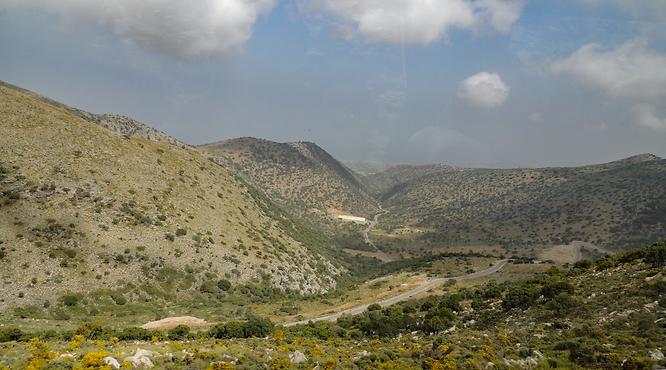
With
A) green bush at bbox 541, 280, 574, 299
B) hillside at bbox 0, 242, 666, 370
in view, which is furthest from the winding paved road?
green bush at bbox 541, 280, 574, 299

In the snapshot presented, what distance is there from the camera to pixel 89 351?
20.0m

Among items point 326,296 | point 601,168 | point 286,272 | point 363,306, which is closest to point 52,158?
point 286,272

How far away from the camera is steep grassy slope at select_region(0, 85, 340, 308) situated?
46844 millimetres

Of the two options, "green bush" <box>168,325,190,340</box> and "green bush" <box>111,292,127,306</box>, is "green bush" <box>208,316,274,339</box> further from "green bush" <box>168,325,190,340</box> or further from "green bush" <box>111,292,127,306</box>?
"green bush" <box>111,292,127,306</box>

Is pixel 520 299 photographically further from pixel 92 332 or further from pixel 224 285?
pixel 224 285

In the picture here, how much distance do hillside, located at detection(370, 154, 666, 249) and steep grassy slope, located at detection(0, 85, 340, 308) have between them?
89.2 meters

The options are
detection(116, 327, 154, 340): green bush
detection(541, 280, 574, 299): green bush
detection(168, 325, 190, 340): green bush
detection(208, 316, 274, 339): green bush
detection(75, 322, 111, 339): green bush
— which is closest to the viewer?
detection(75, 322, 111, 339): green bush

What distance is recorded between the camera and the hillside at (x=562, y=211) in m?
128

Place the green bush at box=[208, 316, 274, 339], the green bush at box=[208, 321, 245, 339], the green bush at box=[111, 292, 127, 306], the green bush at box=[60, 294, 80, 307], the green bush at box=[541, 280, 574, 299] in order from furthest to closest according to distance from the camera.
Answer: the green bush at box=[111, 292, 127, 306], the green bush at box=[60, 294, 80, 307], the green bush at box=[541, 280, 574, 299], the green bush at box=[208, 316, 274, 339], the green bush at box=[208, 321, 245, 339]

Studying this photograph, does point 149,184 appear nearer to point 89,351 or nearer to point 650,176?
point 89,351

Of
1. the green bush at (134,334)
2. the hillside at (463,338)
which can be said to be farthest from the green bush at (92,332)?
the green bush at (134,334)

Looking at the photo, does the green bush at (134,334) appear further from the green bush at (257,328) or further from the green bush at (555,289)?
the green bush at (555,289)

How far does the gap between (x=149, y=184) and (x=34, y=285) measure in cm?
2849

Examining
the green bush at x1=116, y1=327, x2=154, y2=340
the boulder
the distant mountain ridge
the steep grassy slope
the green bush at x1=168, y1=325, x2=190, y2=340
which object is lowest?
the green bush at x1=168, y1=325, x2=190, y2=340
